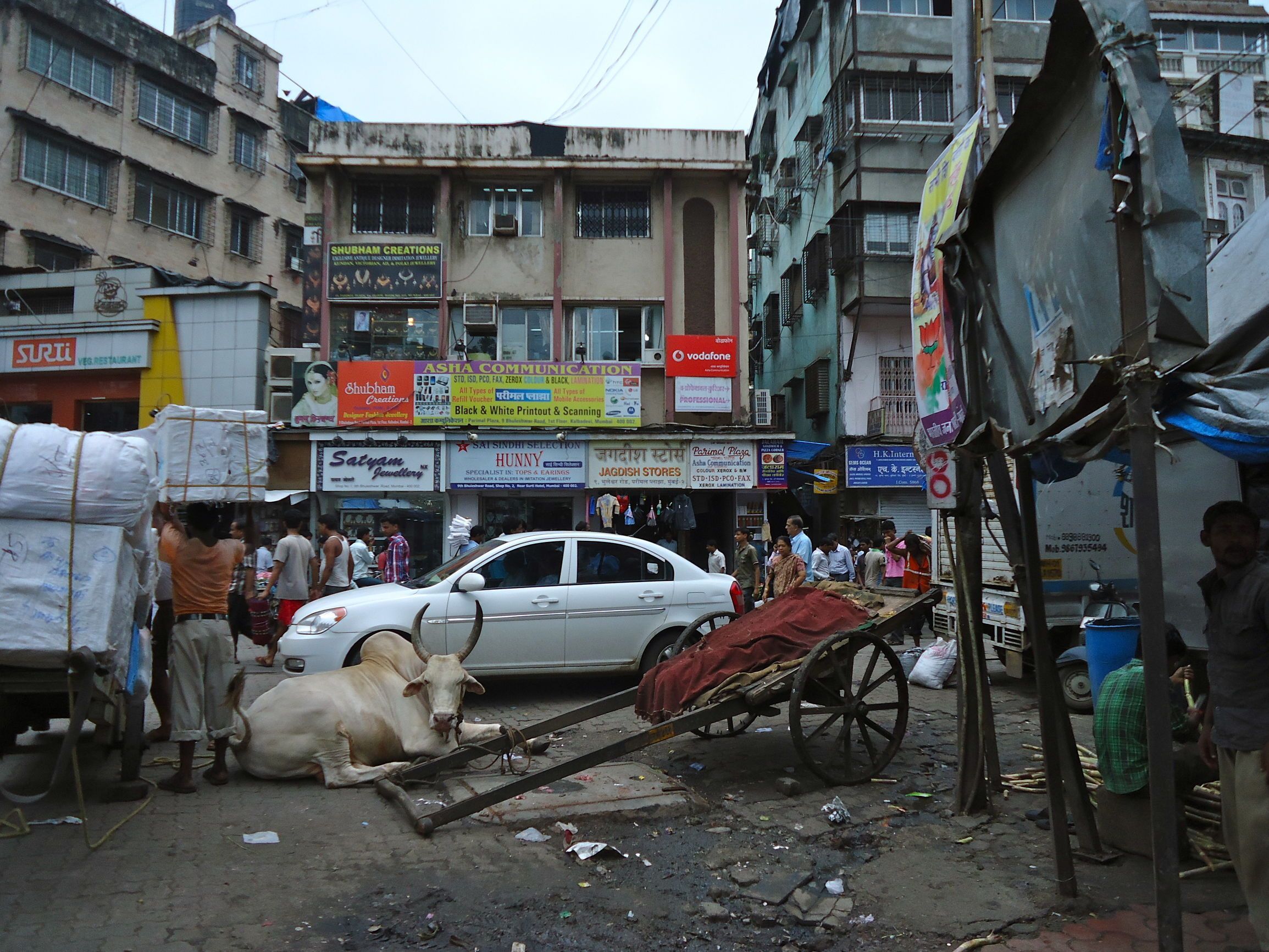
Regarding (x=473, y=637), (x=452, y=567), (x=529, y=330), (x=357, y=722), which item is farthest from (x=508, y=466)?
(x=357, y=722)

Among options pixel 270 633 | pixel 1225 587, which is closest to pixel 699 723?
pixel 1225 587

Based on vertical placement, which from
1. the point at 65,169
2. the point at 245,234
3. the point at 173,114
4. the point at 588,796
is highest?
the point at 173,114

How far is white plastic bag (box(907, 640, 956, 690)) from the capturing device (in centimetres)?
960

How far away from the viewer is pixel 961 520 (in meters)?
5.34

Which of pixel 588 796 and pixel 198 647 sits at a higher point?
pixel 198 647

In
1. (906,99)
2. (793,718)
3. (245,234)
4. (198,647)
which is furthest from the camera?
(245,234)

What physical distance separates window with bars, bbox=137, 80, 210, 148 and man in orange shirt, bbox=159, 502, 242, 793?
23.6 meters

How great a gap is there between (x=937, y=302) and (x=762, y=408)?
576 inches

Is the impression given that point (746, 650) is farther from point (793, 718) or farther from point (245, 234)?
point (245, 234)

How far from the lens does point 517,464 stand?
728 inches

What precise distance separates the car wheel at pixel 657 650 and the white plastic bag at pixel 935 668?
2694mm

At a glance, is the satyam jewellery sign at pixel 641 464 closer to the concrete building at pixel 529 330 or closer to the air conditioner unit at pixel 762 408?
the concrete building at pixel 529 330

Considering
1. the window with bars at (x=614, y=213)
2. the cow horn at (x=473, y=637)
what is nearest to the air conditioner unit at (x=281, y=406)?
the window with bars at (x=614, y=213)

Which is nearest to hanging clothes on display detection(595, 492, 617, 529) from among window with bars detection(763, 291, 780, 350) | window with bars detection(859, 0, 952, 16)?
window with bars detection(763, 291, 780, 350)
